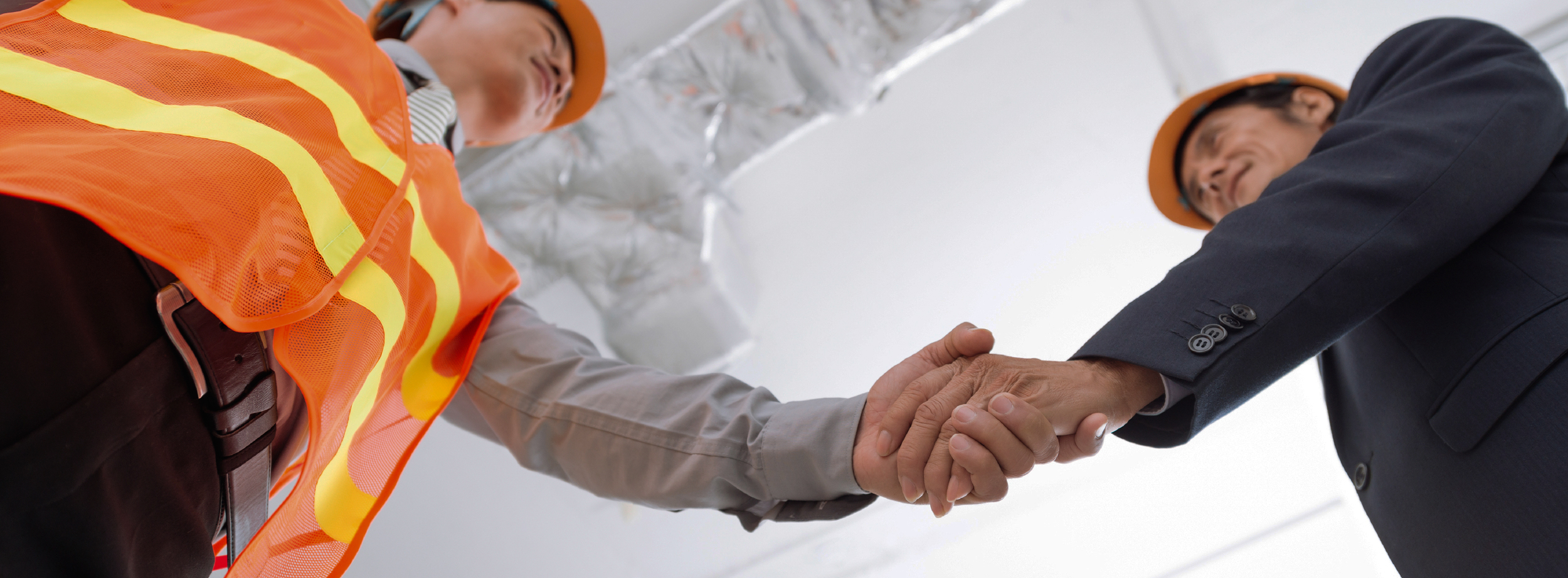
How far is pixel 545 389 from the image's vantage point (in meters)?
1.19

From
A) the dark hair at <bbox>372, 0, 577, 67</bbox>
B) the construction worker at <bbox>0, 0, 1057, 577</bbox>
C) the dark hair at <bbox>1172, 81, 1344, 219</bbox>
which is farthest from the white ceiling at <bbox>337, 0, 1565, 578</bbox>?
the construction worker at <bbox>0, 0, 1057, 577</bbox>

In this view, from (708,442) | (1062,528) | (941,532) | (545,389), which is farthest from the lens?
(941,532)

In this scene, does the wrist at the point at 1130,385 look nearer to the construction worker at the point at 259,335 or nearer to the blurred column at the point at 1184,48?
the construction worker at the point at 259,335

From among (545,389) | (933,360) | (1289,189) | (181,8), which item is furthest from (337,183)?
(1289,189)

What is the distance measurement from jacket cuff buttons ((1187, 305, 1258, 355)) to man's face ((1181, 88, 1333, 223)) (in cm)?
65

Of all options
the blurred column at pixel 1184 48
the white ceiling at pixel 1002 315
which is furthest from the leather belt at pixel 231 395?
the blurred column at pixel 1184 48

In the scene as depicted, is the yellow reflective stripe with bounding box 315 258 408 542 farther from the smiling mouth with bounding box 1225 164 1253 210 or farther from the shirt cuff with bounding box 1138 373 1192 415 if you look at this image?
the smiling mouth with bounding box 1225 164 1253 210

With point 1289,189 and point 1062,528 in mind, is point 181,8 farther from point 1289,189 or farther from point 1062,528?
point 1062,528

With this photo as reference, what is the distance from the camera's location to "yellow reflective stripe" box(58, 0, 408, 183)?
75 centimetres

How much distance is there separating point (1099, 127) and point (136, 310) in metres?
1.99

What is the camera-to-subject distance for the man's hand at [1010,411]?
83cm

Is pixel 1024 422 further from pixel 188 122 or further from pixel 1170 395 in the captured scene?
pixel 188 122

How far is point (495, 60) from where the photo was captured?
1.50 m

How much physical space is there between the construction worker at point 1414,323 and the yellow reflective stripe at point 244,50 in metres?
0.65
